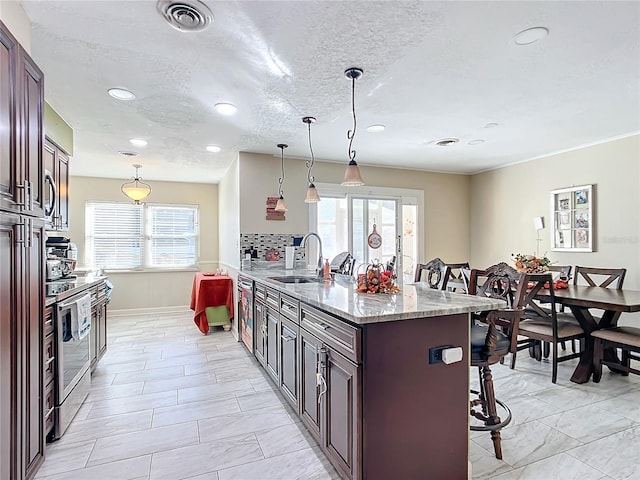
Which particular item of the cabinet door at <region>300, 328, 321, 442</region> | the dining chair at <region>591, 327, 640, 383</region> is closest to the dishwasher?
the cabinet door at <region>300, 328, 321, 442</region>

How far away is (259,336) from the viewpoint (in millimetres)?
3635

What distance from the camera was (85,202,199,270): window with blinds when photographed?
6.34 m

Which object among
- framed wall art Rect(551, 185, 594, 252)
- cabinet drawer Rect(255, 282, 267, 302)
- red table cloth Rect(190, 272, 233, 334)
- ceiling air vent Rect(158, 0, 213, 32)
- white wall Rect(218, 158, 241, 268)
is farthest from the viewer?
red table cloth Rect(190, 272, 233, 334)

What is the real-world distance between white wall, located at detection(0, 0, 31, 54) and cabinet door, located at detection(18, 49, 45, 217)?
13cm

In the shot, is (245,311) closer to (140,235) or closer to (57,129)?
(57,129)

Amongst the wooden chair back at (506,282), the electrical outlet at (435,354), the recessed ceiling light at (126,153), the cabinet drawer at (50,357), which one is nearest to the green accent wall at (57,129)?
the recessed ceiling light at (126,153)

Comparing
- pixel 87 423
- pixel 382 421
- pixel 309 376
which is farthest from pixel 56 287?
pixel 382 421

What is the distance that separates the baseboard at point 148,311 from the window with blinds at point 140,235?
0.76m

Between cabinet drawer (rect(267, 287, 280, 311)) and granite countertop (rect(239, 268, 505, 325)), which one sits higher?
granite countertop (rect(239, 268, 505, 325))

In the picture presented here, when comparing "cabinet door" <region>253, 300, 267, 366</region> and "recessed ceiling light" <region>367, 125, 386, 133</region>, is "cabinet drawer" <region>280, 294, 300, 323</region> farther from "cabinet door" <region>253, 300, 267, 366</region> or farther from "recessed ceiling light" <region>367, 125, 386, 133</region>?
"recessed ceiling light" <region>367, 125, 386, 133</region>

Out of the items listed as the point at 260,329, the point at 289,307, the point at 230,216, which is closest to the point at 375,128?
the point at 289,307

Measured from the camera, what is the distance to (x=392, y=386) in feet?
5.51

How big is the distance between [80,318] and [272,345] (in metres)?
1.49

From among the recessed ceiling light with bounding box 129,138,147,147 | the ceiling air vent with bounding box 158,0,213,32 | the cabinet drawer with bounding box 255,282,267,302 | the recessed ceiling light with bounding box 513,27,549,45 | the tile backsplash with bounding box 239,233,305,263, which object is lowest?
the cabinet drawer with bounding box 255,282,267,302
